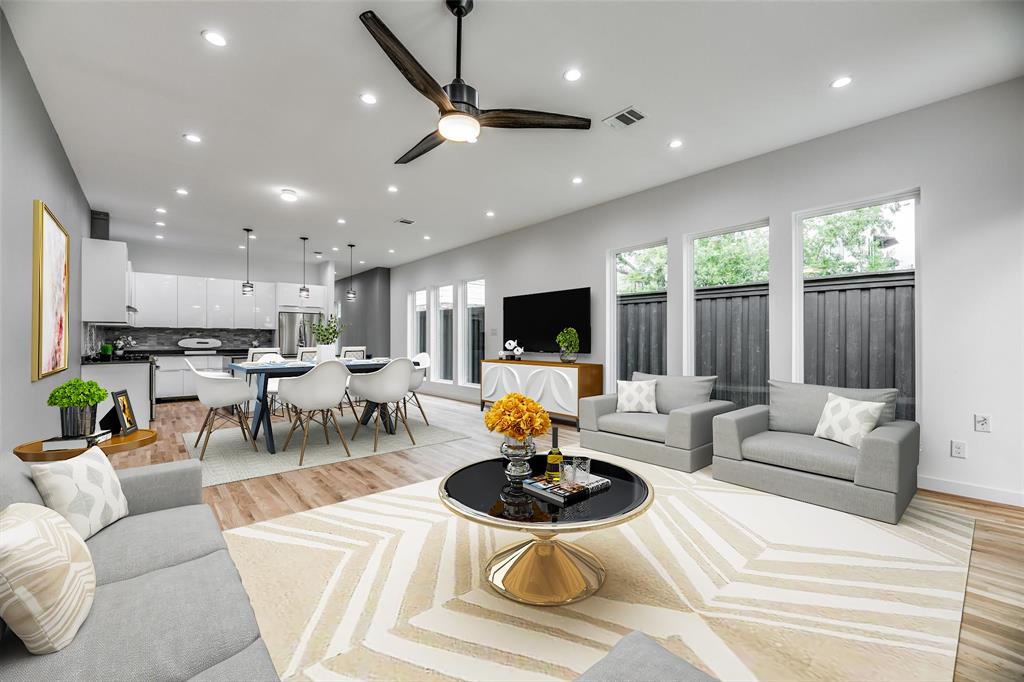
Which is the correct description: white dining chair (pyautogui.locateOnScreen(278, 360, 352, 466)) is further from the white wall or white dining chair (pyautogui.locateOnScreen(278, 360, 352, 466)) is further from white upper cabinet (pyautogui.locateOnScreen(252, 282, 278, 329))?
white upper cabinet (pyautogui.locateOnScreen(252, 282, 278, 329))

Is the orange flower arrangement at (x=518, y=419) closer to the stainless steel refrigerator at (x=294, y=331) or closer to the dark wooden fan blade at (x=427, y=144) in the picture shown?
the dark wooden fan blade at (x=427, y=144)

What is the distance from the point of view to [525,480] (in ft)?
7.06

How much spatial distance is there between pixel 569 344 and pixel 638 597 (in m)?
4.01

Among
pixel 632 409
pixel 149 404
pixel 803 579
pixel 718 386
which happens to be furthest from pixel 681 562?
pixel 149 404

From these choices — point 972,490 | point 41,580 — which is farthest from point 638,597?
point 972,490

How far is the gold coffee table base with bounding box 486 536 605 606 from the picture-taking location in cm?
191

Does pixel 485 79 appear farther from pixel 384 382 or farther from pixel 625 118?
pixel 384 382

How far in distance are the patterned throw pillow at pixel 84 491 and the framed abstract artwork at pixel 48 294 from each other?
1.99 meters

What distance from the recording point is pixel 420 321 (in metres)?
9.60

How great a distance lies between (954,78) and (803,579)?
3409mm

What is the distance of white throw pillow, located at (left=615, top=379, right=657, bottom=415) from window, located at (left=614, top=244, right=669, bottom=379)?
0.76 metres

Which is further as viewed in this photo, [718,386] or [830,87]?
[718,386]

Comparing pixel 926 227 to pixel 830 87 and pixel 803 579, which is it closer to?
pixel 830 87

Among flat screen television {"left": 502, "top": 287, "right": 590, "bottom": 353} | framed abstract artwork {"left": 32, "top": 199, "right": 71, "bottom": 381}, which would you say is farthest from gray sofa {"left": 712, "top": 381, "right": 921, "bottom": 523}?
framed abstract artwork {"left": 32, "top": 199, "right": 71, "bottom": 381}
